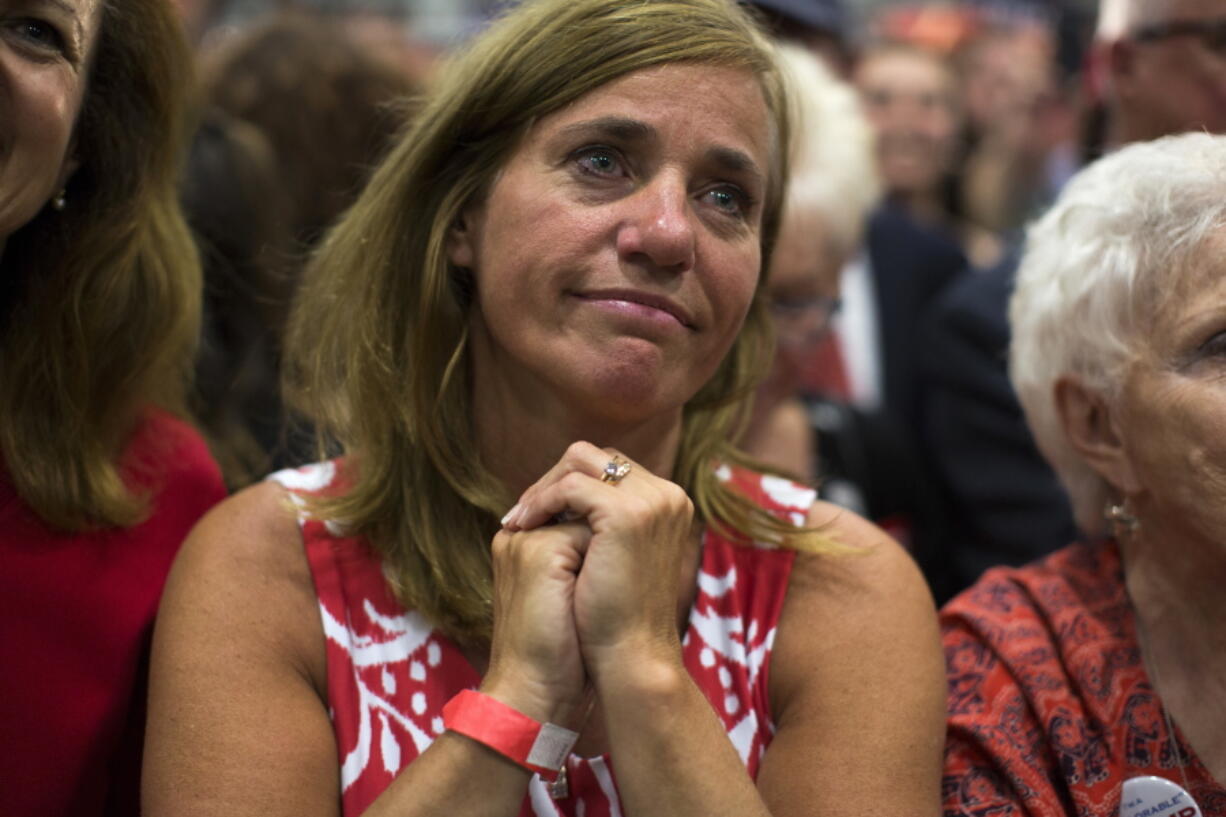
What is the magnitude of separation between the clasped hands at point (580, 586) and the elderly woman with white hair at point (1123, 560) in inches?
A: 26.6

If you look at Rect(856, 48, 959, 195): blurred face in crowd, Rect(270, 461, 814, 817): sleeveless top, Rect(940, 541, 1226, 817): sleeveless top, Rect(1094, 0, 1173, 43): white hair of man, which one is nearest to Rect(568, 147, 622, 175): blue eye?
Rect(270, 461, 814, 817): sleeveless top

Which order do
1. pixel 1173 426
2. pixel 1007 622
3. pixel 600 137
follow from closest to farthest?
pixel 600 137 → pixel 1173 426 → pixel 1007 622

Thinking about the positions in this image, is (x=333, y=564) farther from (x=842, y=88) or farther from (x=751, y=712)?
(x=842, y=88)

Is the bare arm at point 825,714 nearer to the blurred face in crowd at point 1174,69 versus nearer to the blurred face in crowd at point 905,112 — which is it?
the blurred face in crowd at point 1174,69

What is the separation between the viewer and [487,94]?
2.32m

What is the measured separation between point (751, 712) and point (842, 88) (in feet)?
8.56

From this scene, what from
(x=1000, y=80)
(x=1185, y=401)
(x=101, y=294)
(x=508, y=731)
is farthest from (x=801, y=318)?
(x=1000, y=80)

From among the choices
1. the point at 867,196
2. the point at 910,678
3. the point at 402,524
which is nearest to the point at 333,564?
the point at 402,524

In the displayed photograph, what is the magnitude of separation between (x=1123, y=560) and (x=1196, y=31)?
1.62 metres

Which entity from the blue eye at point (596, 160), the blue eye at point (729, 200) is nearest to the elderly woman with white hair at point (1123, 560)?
the blue eye at point (729, 200)

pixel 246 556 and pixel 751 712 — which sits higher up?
pixel 246 556

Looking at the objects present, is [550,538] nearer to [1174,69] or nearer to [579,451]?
[579,451]

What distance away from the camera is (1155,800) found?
238cm

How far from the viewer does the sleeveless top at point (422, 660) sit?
7.37 feet
